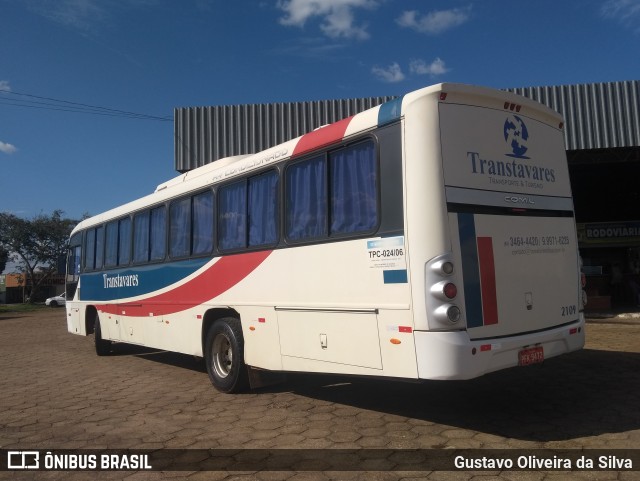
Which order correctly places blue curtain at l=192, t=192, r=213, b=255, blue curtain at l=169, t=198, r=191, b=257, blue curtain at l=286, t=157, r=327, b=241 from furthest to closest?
blue curtain at l=169, t=198, r=191, b=257, blue curtain at l=192, t=192, r=213, b=255, blue curtain at l=286, t=157, r=327, b=241

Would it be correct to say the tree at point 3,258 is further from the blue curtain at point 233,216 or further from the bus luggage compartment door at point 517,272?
the bus luggage compartment door at point 517,272

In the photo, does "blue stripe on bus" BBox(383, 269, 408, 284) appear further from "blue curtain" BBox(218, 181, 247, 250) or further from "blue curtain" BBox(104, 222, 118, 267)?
"blue curtain" BBox(104, 222, 118, 267)

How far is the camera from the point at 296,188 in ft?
19.5

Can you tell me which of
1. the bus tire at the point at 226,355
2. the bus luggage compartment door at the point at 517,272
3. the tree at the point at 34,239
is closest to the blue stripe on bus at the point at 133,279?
the bus tire at the point at 226,355

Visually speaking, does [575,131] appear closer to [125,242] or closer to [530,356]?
[530,356]

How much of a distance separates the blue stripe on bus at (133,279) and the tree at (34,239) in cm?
4563

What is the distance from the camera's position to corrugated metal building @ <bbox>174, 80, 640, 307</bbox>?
1499 cm

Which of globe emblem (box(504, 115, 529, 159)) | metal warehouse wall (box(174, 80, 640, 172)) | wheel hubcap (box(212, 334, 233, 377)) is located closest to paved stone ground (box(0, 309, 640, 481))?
wheel hubcap (box(212, 334, 233, 377))

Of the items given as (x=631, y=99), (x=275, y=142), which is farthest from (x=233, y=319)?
(x=631, y=99)

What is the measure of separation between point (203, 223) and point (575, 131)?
472 inches

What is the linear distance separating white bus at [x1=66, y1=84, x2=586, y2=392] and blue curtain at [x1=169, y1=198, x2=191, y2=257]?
0.90 meters

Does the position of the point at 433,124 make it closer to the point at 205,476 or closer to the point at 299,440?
the point at 299,440

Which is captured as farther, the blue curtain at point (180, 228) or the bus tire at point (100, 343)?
the bus tire at point (100, 343)

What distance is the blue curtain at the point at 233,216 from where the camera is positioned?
6.80 metres
